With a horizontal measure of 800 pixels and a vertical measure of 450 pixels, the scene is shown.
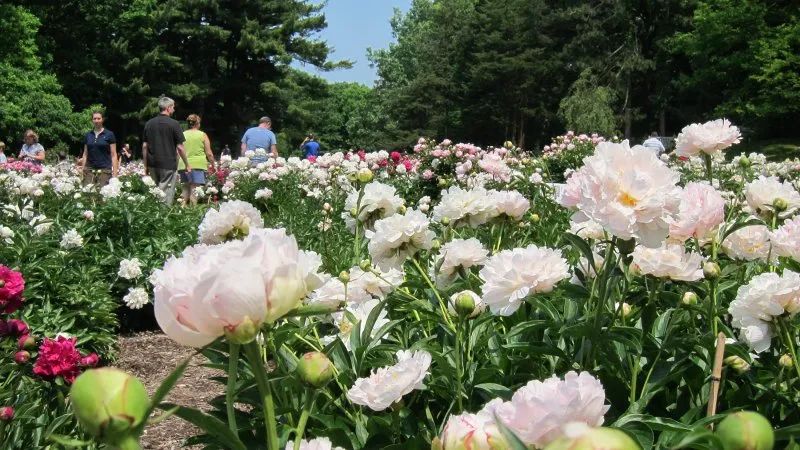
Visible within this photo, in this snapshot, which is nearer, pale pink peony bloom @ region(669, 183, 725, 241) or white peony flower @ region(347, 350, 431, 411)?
white peony flower @ region(347, 350, 431, 411)

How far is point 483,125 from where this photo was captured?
39.6 meters

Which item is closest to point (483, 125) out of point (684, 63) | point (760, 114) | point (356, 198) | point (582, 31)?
point (582, 31)

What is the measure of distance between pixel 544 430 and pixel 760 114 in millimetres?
27970

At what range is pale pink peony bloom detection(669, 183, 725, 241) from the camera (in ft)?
4.48

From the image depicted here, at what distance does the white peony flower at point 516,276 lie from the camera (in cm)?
132

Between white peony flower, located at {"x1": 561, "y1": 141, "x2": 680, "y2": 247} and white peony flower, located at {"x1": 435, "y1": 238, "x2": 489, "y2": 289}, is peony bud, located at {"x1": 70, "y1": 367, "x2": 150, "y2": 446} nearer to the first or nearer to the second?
white peony flower, located at {"x1": 561, "y1": 141, "x2": 680, "y2": 247}

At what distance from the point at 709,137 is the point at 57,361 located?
177 centimetres

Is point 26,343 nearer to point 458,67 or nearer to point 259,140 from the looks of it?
point 259,140

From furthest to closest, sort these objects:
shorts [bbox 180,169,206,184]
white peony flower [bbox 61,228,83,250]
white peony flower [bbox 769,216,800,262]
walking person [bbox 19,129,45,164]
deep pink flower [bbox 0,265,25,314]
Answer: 1. walking person [bbox 19,129,45,164]
2. shorts [bbox 180,169,206,184]
3. white peony flower [bbox 61,228,83,250]
4. deep pink flower [bbox 0,265,25,314]
5. white peony flower [bbox 769,216,800,262]

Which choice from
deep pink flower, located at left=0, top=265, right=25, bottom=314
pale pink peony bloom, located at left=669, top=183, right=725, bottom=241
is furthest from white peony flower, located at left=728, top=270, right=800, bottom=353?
deep pink flower, located at left=0, top=265, right=25, bottom=314

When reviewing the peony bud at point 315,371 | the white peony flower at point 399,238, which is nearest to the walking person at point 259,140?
the white peony flower at point 399,238

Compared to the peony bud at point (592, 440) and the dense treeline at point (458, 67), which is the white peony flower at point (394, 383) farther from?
the dense treeline at point (458, 67)

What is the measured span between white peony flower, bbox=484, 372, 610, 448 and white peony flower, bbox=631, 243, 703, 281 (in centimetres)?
76

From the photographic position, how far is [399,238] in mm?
1638
